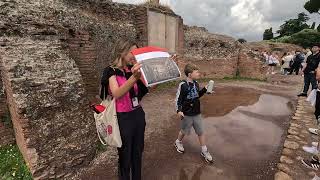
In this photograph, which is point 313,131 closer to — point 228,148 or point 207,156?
point 228,148

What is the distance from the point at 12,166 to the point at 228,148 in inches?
155

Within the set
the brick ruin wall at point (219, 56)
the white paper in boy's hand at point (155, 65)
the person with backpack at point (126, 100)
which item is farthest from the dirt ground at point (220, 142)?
the brick ruin wall at point (219, 56)

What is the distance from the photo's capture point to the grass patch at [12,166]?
4.09 metres

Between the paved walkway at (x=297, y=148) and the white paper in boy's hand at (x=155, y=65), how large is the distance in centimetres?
249

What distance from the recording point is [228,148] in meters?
4.96

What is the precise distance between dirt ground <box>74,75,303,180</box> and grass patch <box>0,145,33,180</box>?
971 mm

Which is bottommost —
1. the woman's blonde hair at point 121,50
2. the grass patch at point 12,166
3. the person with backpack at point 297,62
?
the grass patch at point 12,166

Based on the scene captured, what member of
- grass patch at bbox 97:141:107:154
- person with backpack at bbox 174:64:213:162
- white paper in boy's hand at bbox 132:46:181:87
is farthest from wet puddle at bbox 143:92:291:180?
white paper in boy's hand at bbox 132:46:181:87

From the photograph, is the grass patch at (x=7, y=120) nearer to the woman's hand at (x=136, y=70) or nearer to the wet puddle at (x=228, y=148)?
the wet puddle at (x=228, y=148)

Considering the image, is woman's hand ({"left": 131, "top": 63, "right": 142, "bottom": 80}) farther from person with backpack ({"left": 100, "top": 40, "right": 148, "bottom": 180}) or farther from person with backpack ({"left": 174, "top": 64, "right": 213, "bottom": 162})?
person with backpack ({"left": 174, "top": 64, "right": 213, "bottom": 162})

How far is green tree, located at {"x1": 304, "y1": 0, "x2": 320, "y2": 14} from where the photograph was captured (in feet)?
115

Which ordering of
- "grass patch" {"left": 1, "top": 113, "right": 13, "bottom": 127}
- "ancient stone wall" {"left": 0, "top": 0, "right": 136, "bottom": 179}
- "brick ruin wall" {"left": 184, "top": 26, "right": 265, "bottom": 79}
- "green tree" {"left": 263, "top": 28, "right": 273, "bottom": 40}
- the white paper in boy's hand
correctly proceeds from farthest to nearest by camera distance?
"green tree" {"left": 263, "top": 28, "right": 273, "bottom": 40}, "brick ruin wall" {"left": 184, "top": 26, "right": 265, "bottom": 79}, "grass patch" {"left": 1, "top": 113, "right": 13, "bottom": 127}, "ancient stone wall" {"left": 0, "top": 0, "right": 136, "bottom": 179}, the white paper in boy's hand

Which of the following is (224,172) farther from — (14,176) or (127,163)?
(14,176)

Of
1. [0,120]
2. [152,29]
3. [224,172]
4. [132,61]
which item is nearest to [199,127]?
[224,172]
